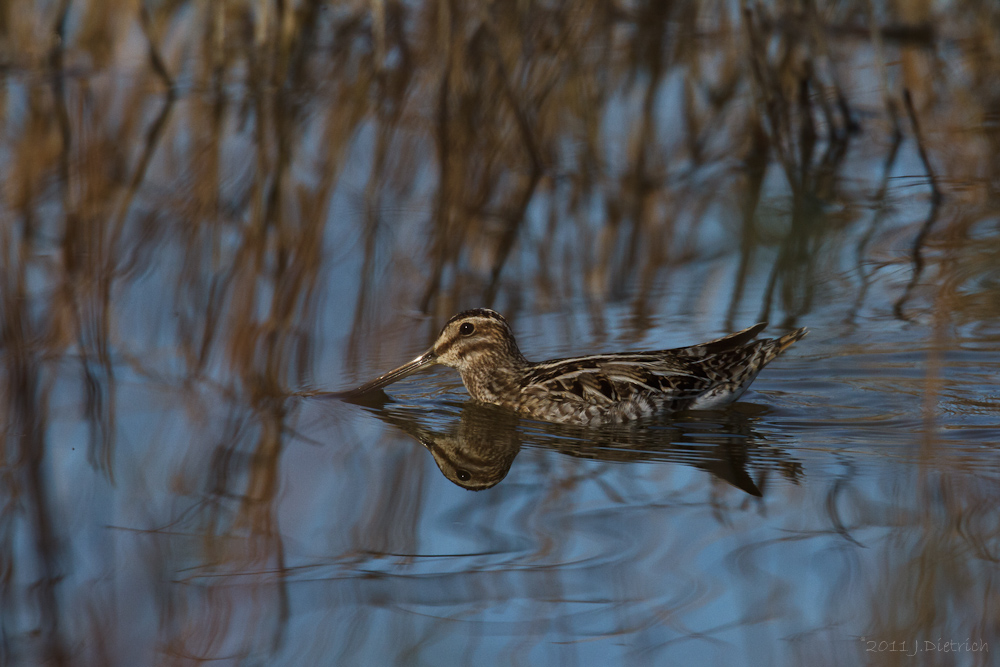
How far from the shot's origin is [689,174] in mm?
9648

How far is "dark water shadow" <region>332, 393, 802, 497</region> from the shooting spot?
17.3 feet

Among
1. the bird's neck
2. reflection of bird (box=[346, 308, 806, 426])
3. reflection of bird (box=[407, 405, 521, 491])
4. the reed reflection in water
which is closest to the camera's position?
the reed reflection in water

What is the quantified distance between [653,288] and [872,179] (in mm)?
2776

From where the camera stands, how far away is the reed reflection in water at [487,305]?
4074mm

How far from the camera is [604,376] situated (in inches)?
240

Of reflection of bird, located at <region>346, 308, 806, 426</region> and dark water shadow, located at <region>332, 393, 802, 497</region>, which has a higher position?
reflection of bird, located at <region>346, 308, 806, 426</region>

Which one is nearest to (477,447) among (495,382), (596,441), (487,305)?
(596,441)

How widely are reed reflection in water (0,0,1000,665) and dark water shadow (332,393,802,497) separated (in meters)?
0.03

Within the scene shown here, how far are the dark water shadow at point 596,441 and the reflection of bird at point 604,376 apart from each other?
0.27 feet

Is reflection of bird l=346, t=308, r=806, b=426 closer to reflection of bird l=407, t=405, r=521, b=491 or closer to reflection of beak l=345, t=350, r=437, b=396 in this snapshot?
reflection of beak l=345, t=350, r=437, b=396

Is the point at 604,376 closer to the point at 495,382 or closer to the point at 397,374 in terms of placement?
the point at 495,382

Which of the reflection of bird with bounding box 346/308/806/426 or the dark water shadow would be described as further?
the reflection of bird with bounding box 346/308/806/426

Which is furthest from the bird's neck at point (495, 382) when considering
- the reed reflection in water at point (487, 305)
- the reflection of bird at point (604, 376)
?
the reed reflection in water at point (487, 305)

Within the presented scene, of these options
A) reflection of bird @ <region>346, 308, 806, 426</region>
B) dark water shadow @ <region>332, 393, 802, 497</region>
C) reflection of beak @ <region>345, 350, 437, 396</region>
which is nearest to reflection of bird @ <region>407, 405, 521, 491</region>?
dark water shadow @ <region>332, 393, 802, 497</region>
